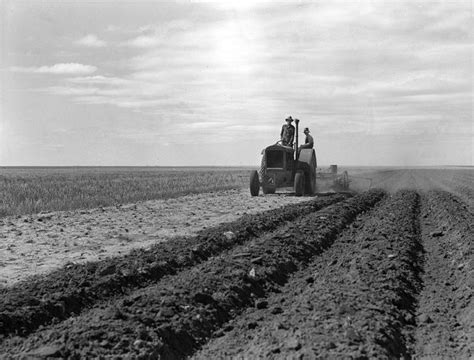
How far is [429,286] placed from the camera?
7.91 m

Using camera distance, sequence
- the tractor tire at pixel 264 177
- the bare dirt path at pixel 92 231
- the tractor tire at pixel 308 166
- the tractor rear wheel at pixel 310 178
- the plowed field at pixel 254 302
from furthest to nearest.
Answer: the tractor rear wheel at pixel 310 178 → the tractor tire at pixel 308 166 → the tractor tire at pixel 264 177 → the bare dirt path at pixel 92 231 → the plowed field at pixel 254 302

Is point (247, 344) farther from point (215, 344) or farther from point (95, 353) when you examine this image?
point (95, 353)

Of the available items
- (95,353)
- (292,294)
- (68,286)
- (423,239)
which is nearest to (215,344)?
(95,353)

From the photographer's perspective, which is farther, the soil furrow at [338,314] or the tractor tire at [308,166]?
the tractor tire at [308,166]

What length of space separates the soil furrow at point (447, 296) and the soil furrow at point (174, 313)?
6.39 feet

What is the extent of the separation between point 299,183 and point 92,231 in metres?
11.7

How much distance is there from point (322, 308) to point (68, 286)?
10.3 ft

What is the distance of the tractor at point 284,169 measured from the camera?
2303cm

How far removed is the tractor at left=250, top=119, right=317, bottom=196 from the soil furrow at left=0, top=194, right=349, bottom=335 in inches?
452

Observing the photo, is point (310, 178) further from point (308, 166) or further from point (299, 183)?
point (299, 183)

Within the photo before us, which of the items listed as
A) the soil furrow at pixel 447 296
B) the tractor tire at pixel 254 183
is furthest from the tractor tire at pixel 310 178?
the soil furrow at pixel 447 296

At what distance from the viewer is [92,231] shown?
12.7 meters

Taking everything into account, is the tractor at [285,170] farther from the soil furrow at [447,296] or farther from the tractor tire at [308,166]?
the soil furrow at [447,296]

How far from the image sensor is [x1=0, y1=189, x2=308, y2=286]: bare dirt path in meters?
9.43
